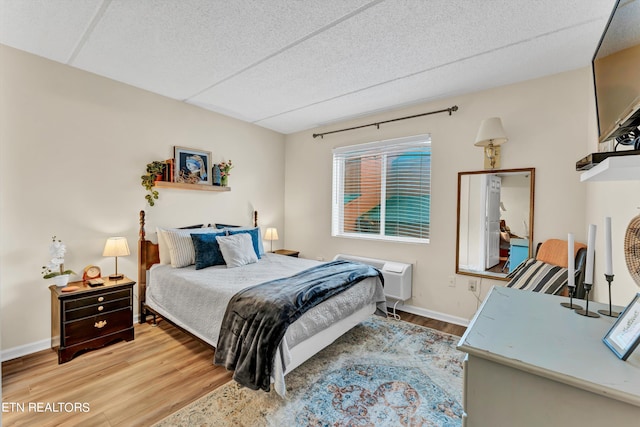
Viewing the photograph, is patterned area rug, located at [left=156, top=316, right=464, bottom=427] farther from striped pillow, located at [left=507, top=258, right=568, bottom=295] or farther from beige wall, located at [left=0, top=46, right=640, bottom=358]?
beige wall, located at [left=0, top=46, right=640, bottom=358]

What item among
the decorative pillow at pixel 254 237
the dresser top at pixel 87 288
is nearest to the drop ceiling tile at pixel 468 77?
the decorative pillow at pixel 254 237

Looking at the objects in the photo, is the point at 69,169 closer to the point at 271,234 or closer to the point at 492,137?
the point at 271,234

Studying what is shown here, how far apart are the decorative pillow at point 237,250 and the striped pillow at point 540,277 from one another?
8.55 ft

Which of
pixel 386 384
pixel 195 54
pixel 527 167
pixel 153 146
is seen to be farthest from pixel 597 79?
pixel 153 146

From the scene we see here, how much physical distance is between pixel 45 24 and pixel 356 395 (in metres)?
3.44

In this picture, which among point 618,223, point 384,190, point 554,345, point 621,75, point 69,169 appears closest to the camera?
point 554,345

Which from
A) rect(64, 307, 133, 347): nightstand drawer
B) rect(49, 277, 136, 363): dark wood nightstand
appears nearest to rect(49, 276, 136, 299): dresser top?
rect(49, 277, 136, 363): dark wood nightstand

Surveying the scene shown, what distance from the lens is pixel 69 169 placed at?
2.64 m

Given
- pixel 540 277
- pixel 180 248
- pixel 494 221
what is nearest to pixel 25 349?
pixel 180 248

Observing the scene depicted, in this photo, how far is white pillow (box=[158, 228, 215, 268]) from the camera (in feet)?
9.89

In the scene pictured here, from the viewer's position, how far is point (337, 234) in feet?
14.1

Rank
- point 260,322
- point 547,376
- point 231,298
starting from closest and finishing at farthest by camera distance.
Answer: point 547,376, point 260,322, point 231,298

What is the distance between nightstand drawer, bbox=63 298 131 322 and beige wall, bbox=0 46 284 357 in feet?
1.43

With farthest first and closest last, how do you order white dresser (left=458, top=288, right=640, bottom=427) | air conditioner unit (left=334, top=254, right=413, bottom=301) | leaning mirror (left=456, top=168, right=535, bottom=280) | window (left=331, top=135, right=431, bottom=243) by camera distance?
window (left=331, top=135, right=431, bottom=243)
air conditioner unit (left=334, top=254, right=413, bottom=301)
leaning mirror (left=456, top=168, right=535, bottom=280)
white dresser (left=458, top=288, right=640, bottom=427)
